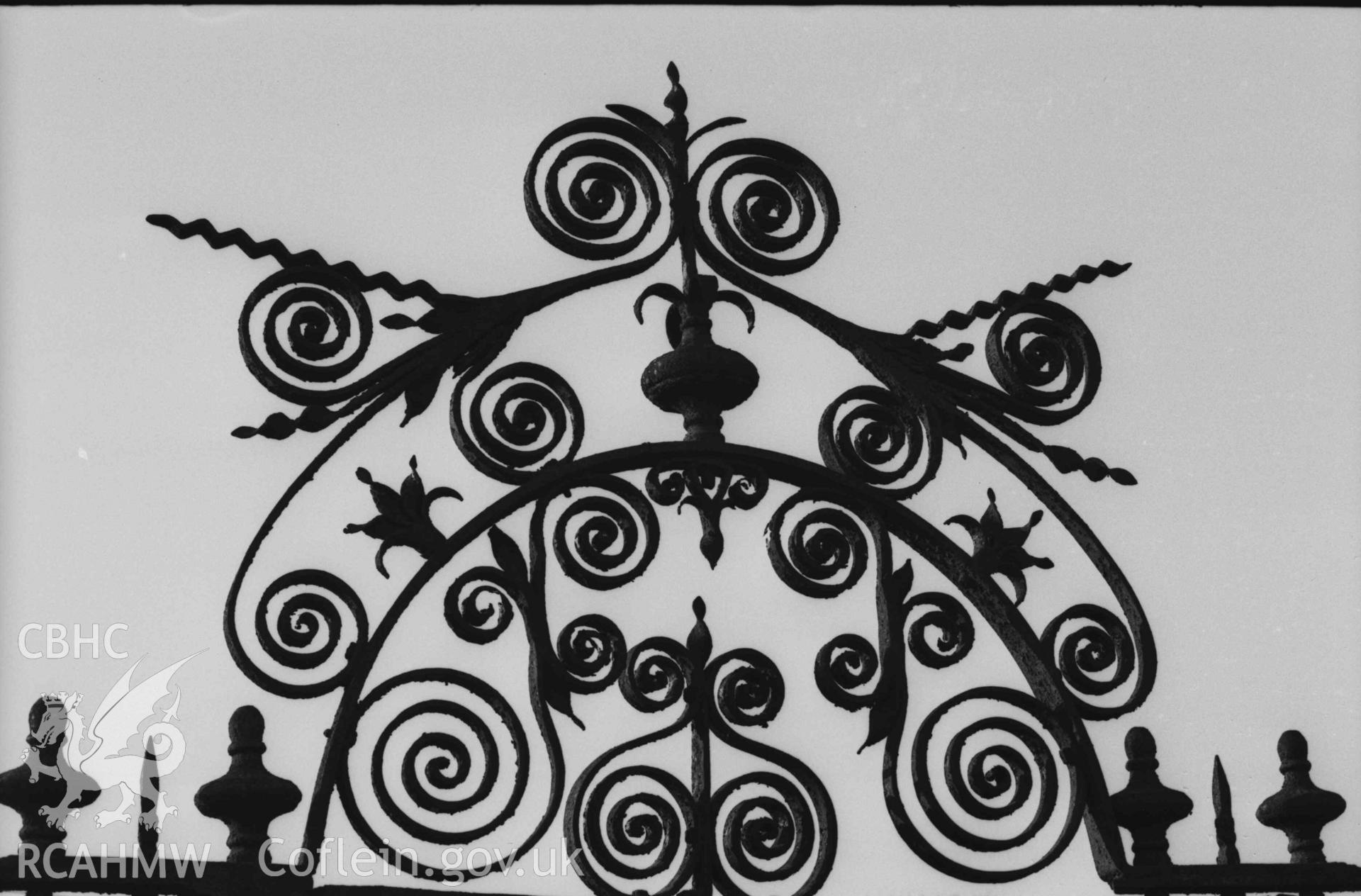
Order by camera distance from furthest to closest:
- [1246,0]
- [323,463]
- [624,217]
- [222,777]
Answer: [1246,0]
[624,217]
[323,463]
[222,777]

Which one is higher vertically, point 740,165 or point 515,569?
point 740,165

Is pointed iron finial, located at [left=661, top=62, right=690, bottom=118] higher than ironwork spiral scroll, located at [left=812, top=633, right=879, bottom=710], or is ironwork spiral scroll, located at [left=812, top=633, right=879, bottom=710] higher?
pointed iron finial, located at [left=661, top=62, right=690, bottom=118]

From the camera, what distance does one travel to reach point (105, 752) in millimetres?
3148

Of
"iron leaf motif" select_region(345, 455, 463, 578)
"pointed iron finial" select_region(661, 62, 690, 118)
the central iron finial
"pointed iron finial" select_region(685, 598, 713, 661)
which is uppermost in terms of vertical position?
"pointed iron finial" select_region(661, 62, 690, 118)

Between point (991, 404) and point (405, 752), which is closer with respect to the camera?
point (405, 752)

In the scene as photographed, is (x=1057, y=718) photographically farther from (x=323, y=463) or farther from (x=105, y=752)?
(x=105, y=752)

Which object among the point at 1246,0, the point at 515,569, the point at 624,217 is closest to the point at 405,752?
the point at 515,569

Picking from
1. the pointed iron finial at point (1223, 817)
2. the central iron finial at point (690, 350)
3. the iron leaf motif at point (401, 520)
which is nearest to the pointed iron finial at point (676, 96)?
the central iron finial at point (690, 350)

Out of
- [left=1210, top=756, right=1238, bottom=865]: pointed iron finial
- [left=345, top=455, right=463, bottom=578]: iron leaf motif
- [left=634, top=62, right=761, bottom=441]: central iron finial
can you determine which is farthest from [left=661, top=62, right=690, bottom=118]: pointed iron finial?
[left=1210, top=756, right=1238, bottom=865]: pointed iron finial

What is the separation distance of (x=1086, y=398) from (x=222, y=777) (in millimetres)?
1612

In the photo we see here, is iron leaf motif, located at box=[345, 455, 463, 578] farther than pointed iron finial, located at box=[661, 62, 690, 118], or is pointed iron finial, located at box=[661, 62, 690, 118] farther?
pointed iron finial, located at box=[661, 62, 690, 118]

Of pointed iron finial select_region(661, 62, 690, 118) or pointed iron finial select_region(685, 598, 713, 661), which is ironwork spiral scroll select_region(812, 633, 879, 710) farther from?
pointed iron finial select_region(661, 62, 690, 118)

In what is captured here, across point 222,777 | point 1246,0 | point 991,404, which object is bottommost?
point 222,777

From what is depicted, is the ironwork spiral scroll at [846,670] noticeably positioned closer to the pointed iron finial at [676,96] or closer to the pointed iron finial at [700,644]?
the pointed iron finial at [700,644]
